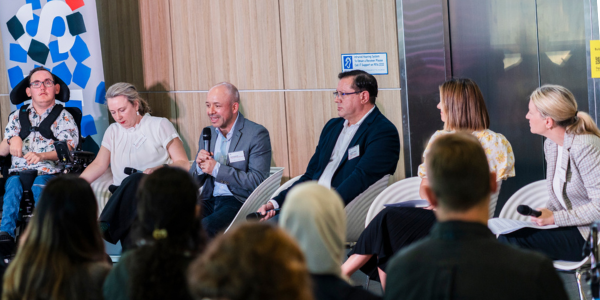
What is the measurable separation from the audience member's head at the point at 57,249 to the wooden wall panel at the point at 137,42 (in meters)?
4.30

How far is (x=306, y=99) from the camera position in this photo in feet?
18.7

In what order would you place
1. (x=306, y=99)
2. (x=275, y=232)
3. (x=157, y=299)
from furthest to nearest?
(x=306, y=99)
(x=157, y=299)
(x=275, y=232)

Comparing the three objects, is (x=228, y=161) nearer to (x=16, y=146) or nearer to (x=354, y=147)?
(x=354, y=147)

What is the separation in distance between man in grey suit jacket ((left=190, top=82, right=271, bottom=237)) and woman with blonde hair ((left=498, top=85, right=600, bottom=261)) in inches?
74.0

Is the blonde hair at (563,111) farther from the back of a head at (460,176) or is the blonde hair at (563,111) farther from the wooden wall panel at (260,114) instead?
the wooden wall panel at (260,114)

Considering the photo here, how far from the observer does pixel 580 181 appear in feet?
10.2

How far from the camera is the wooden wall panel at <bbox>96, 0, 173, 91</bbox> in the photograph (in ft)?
19.8

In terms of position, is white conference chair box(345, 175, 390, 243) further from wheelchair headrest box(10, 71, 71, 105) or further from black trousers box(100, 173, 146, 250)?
wheelchair headrest box(10, 71, 71, 105)

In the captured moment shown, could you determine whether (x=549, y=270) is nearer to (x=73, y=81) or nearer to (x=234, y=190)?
(x=234, y=190)

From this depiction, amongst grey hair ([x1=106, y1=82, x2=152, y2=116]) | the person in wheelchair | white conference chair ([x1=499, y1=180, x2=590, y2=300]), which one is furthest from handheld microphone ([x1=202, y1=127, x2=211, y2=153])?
white conference chair ([x1=499, y1=180, x2=590, y2=300])

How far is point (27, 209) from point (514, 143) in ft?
13.7

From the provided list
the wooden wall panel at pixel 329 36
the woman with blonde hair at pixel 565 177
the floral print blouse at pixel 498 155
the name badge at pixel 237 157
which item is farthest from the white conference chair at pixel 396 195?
the wooden wall panel at pixel 329 36

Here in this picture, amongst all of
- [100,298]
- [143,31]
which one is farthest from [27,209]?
[100,298]

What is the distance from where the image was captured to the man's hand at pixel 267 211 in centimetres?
397
